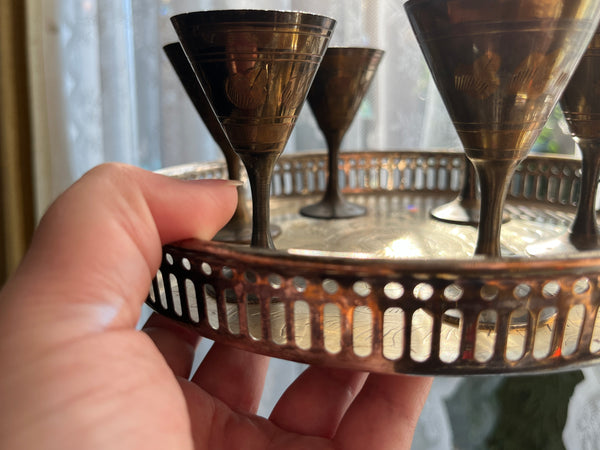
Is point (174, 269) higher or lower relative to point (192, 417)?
higher

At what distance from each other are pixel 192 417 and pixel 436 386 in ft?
2.32

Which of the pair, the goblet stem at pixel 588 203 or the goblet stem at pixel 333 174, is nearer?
the goblet stem at pixel 588 203

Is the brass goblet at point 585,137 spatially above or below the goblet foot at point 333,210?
above

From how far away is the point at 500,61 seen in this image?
0.29 metres

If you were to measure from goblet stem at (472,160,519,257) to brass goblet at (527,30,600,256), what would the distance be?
0.36 ft

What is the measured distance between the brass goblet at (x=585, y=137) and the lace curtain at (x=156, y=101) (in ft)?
1.68

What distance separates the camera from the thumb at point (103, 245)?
272mm

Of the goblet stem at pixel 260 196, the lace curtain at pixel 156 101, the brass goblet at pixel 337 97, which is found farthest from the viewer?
the lace curtain at pixel 156 101

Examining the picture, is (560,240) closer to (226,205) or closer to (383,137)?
(226,205)

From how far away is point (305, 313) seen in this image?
362 millimetres

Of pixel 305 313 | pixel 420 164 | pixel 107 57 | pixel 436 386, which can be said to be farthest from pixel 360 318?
pixel 107 57

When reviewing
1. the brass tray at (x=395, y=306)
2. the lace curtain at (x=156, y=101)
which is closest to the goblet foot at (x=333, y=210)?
the brass tray at (x=395, y=306)

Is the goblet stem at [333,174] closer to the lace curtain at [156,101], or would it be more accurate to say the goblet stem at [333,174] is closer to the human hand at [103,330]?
the human hand at [103,330]

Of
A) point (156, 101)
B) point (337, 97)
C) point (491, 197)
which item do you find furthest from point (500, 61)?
point (156, 101)
